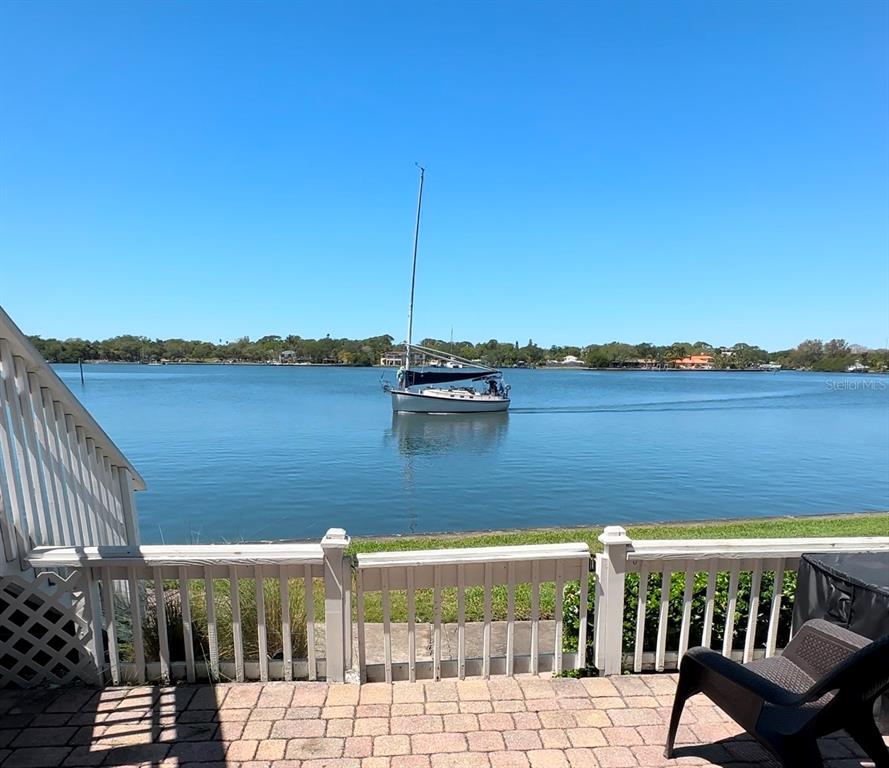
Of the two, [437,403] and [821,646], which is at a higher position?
[821,646]

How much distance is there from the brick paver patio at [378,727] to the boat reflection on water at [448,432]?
61.6 ft

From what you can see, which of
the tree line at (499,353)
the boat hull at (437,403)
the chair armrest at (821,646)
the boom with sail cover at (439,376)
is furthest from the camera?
the tree line at (499,353)

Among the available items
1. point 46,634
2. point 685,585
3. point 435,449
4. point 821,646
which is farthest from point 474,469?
point 821,646

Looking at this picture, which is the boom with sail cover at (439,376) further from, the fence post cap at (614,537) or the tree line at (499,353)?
the tree line at (499,353)

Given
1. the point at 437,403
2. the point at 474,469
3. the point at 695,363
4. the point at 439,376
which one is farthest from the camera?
the point at 695,363

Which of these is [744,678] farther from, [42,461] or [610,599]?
[42,461]

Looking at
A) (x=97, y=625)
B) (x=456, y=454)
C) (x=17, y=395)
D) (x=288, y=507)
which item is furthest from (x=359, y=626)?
(x=456, y=454)

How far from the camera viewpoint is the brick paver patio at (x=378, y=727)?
2287 mm

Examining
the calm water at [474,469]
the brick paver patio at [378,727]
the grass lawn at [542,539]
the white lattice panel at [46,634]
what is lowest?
the calm water at [474,469]

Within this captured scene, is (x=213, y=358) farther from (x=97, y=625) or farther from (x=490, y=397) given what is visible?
(x=97, y=625)

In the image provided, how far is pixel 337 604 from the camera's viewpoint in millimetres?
2756

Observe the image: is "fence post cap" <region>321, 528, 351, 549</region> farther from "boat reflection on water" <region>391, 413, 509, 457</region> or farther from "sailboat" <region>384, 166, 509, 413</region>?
"sailboat" <region>384, 166, 509, 413</region>

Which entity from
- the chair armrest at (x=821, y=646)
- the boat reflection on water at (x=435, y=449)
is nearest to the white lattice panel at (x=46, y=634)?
the chair armrest at (x=821, y=646)

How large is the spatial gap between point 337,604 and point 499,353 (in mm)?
116516
